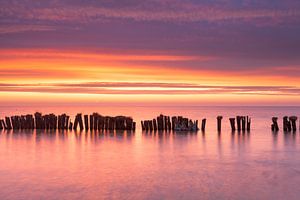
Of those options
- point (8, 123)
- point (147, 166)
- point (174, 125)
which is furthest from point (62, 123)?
point (147, 166)

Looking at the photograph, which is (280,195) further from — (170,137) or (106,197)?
(170,137)

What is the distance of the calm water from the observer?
14.3 meters

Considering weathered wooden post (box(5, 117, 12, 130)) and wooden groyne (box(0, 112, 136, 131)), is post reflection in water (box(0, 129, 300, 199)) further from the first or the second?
weathered wooden post (box(5, 117, 12, 130))

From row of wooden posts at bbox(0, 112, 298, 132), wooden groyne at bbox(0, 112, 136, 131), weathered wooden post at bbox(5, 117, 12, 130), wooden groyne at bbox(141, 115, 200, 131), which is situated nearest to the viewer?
wooden groyne at bbox(141, 115, 200, 131)

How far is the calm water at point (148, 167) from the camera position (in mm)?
14258

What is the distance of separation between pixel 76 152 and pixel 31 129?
12.2 metres

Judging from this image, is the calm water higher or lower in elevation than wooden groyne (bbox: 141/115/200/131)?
lower

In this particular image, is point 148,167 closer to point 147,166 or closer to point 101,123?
point 147,166

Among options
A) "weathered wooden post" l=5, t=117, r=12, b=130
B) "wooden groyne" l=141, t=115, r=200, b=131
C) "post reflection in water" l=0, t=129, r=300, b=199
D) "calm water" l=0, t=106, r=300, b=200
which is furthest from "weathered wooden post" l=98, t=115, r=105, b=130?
"weathered wooden post" l=5, t=117, r=12, b=130

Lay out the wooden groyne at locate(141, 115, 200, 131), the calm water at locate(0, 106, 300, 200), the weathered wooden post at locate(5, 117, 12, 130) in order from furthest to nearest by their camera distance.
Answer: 1. the weathered wooden post at locate(5, 117, 12, 130)
2. the wooden groyne at locate(141, 115, 200, 131)
3. the calm water at locate(0, 106, 300, 200)

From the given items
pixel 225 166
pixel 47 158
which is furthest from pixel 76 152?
pixel 225 166

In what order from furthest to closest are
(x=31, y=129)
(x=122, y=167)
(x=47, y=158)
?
(x=31, y=129) → (x=47, y=158) → (x=122, y=167)

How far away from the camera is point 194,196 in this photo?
13703 mm

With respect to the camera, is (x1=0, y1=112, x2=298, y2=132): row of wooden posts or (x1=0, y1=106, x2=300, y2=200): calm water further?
(x1=0, y1=112, x2=298, y2=132): row of wooden posts
